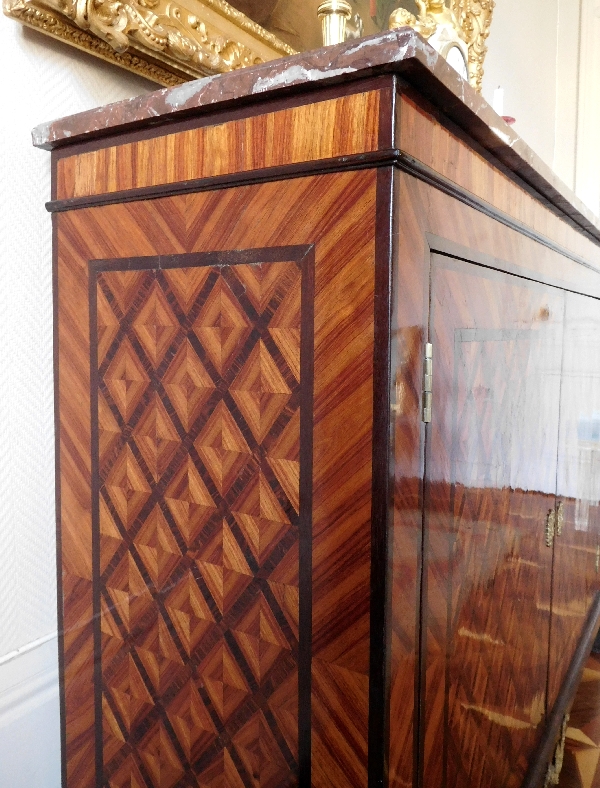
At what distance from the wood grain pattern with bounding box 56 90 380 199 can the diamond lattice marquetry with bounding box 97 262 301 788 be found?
8 centimetres

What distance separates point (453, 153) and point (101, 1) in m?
0.37

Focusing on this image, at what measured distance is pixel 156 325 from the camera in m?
0.53

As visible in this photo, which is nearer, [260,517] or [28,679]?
[260,517]

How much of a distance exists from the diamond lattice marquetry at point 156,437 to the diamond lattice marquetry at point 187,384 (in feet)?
0.05

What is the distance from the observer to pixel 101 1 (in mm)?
590

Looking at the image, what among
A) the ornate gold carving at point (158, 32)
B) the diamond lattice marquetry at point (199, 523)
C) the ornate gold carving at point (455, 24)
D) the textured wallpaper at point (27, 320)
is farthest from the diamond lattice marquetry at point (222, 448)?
the ornate gold carving at point (455, 24)

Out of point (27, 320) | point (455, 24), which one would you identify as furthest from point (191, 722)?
point (455, 24)

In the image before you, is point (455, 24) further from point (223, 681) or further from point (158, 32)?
point (223, 681)

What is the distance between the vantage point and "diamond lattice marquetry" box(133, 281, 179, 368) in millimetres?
523

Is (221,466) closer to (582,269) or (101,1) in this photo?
(101,1)

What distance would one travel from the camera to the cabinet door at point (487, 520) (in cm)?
49

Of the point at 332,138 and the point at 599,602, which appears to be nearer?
the point at 332,138

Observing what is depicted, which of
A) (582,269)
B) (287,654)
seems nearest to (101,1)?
(287,654)

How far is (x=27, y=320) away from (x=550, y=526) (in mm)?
661
